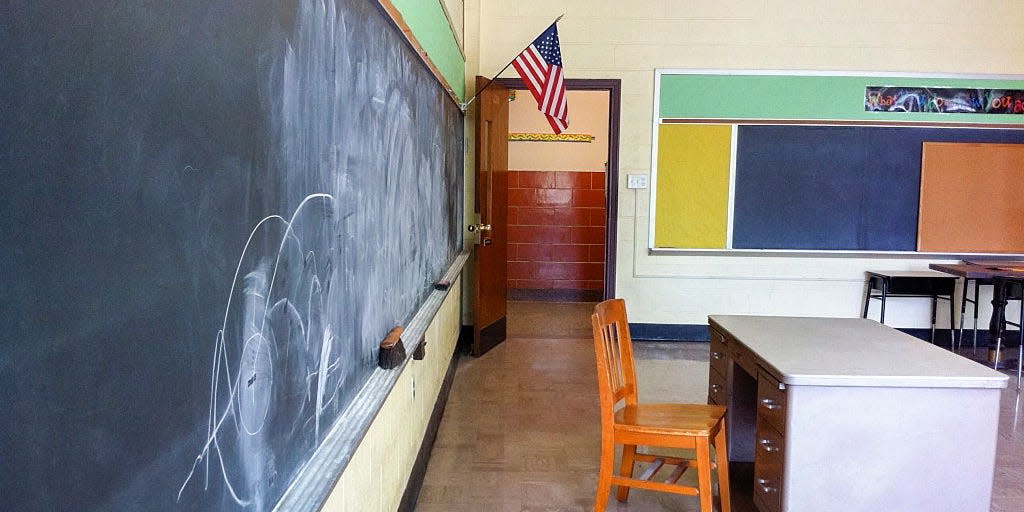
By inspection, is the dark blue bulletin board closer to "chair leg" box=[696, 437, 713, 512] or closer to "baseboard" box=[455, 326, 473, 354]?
"baseboard" box=[455, 326, 473, 354]

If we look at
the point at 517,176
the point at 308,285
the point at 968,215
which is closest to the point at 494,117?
the point at 517,176

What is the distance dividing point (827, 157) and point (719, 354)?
3545mm

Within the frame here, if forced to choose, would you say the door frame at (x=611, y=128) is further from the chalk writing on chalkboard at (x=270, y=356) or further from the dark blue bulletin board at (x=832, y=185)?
the chalk writing on chalkboard at (x=270, y=356)

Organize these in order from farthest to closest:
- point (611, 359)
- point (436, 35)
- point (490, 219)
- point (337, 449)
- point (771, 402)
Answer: point (490, 219) → point (436, 35) → point (611, 359) → point (771, 402) → point (337, 449)

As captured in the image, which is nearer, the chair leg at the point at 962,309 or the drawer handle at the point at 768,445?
the drawer handle at the point at 768,445

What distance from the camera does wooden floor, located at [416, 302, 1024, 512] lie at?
125 inches

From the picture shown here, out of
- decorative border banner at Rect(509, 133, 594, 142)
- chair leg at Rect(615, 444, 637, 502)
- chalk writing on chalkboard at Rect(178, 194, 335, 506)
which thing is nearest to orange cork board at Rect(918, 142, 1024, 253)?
decorative border banner at Rect(509, 133, 594, 142)

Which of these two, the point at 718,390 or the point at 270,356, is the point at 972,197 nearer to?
the point at 718,390

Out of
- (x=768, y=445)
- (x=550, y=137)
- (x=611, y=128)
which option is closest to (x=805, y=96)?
(x=611, y=128)

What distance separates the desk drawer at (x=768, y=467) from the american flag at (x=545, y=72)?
2.86 metres

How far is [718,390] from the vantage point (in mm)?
3420

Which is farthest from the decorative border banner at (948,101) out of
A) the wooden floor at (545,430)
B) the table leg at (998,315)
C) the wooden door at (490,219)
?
the wooden door at (490,219)

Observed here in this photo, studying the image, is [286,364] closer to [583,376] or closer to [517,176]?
[583,376]

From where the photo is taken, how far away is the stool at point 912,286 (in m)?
5.95
